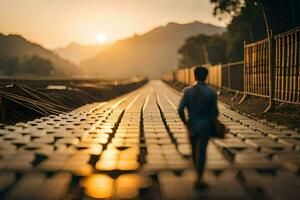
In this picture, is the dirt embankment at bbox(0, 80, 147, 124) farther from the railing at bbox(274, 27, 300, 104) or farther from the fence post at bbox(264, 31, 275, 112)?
the railing at bbox(274, 27, 300, 104)

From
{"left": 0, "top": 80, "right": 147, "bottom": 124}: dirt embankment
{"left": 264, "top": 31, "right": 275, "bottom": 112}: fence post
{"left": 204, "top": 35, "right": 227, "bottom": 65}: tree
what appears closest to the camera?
{"left": 0, "top": 80, "right": 147, "bottom": 124}: dirt embankment

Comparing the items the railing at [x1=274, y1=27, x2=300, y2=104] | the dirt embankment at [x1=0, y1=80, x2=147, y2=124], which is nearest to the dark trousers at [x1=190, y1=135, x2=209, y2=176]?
the railing at [x1=274, y1=27, x2=300, y2=104]

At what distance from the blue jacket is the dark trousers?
8cm

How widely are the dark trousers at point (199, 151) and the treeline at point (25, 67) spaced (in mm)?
133666

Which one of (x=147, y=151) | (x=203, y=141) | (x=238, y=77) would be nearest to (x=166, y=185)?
(x=203, y=141)

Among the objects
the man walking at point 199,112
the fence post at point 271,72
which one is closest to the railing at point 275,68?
the fence post at point 271,72

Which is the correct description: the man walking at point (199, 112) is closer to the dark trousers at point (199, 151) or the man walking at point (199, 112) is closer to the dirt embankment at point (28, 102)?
the dark trousers at point (199, 151)

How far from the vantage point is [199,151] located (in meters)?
5.68

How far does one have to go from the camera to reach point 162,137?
10.2 meters

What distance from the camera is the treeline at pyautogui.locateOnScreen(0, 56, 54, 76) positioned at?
137 meters

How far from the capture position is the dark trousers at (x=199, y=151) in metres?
5.61

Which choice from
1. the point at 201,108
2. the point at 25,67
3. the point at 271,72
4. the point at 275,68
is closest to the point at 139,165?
the point at 201,108

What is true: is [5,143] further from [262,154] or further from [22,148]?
[262,154]

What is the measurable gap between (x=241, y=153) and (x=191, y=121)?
8.39 ft
